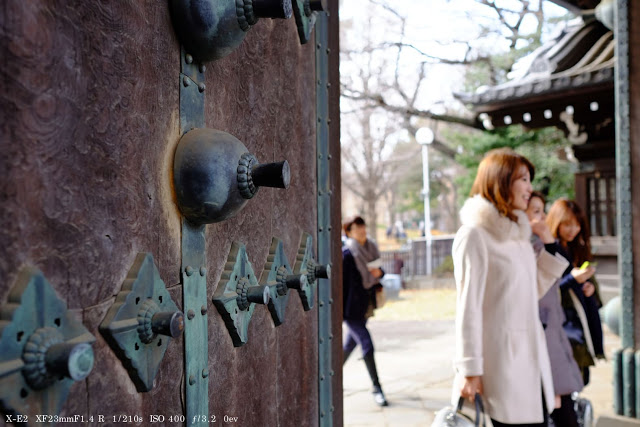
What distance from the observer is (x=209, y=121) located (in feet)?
3.53

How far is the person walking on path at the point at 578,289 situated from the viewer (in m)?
3.47

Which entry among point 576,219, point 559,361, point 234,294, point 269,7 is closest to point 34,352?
point 234,294

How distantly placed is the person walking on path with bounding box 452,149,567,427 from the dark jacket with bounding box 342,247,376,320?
90.4 inches

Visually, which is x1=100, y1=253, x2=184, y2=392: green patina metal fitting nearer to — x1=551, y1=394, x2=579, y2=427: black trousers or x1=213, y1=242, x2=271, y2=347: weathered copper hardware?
x1=213, y1=242, x2=271, y2=347: weathered copper hardware

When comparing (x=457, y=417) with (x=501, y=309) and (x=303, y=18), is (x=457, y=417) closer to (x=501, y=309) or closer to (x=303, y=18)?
(x=501, y=309)

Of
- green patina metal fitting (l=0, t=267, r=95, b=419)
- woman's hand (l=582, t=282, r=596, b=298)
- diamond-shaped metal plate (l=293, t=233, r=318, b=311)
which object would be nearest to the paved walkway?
woman's hand (l=582, t=282, r=596, b=298)

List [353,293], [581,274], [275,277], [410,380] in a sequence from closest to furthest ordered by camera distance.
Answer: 1. [275,277]
2. [581,274]
3. [353,293]
4. [410,380]

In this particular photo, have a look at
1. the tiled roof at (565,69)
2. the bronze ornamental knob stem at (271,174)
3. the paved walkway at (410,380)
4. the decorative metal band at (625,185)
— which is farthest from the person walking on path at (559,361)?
the tiled roof at (565,69)

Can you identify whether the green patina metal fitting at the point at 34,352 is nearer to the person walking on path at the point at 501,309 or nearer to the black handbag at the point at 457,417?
the black handbag at the point at 457,417

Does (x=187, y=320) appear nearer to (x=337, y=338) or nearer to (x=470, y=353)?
(x=337, y=338)

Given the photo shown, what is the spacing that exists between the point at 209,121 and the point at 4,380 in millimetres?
607

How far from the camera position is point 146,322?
2.71ft

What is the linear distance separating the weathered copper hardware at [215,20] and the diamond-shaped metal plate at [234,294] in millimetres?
390

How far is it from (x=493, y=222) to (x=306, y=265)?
1.32 meters
